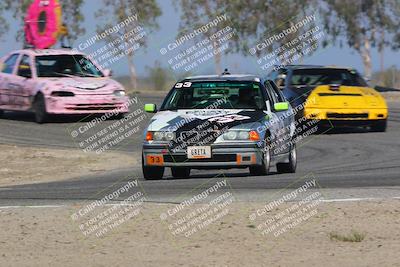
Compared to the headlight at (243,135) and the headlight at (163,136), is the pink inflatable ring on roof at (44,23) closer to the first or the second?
the headlight at (163,136)

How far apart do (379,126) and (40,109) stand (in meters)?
7.47

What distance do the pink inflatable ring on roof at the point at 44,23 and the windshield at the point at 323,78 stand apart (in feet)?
38.8

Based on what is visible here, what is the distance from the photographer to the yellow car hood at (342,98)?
21.4 m

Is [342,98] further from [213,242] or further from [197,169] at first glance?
[213,242]

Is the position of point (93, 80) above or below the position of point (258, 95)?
below

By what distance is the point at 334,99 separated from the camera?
70.6 feet

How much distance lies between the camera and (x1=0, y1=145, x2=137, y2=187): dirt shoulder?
1641cm

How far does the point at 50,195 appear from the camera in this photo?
1220cm

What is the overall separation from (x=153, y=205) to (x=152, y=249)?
2269 millimetres

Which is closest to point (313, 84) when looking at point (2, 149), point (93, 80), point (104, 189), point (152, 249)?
point (93, 80)

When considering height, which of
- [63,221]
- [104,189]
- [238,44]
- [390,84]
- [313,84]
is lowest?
[390,84]

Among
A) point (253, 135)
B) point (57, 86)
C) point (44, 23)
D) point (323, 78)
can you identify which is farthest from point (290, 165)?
point (44, 23)

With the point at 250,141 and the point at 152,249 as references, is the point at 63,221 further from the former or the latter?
the point at 250,141

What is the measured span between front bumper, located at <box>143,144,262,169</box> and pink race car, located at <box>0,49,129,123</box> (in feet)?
32.0
